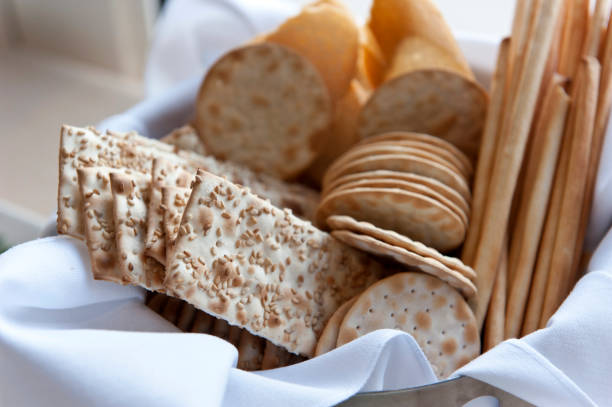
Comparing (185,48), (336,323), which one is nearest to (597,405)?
(336,323)

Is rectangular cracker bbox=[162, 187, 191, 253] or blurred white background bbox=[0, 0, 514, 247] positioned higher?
rectangular cracker bbox=[162, 187, 191, 253]

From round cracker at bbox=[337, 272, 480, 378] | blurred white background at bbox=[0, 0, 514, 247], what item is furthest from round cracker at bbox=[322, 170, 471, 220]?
blurred white background at bbox=[0, 0, 514, 247]

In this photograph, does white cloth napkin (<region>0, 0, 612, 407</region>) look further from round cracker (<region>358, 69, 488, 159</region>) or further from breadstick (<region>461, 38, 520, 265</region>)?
round cracker (<region>358, 69, 488, 159</region>)

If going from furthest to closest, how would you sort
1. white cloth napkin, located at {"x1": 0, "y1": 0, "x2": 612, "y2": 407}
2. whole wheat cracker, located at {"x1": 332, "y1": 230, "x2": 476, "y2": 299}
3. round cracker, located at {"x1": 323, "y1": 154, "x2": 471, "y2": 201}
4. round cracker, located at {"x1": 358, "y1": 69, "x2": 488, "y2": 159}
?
round cracker, located at {"x1": 358, "y1": 69, "x2": 488, "y2": 159} → round cracker, located at {"x1": 323, "y1": 154, "x2": 471, "y2": 201} → whole wheat cracker, located at {"x1": 332, "y1": 230, "x2": 476, "y2": 299} → white cloth napkin, located at {"x1": 0, "y1": 0, "x2": 612, "y2": 407}

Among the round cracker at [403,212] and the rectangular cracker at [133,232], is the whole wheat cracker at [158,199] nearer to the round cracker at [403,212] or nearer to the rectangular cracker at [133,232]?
the rectangular cracker at [133,232]

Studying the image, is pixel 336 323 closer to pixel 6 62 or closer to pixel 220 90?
pixel 220 90

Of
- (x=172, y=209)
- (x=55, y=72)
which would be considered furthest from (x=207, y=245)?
(x=55, y=72)

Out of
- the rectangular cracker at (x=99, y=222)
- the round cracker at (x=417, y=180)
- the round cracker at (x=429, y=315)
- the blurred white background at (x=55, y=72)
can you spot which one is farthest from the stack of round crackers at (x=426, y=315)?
the blurred white background at (x=55, y=72)

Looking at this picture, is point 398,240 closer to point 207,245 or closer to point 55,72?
point 207,245
